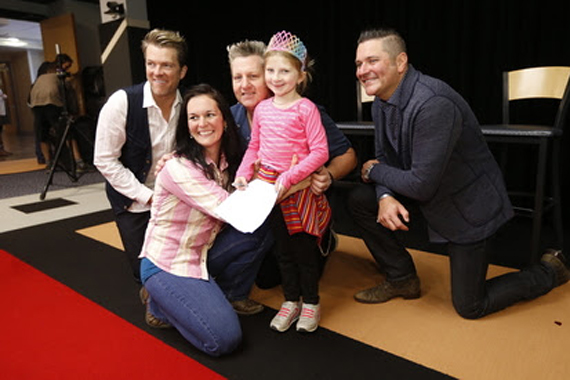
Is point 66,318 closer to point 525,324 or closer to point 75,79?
point 525,324

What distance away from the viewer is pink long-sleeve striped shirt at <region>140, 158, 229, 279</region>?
5.10 feet

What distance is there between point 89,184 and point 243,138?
12.2 ft

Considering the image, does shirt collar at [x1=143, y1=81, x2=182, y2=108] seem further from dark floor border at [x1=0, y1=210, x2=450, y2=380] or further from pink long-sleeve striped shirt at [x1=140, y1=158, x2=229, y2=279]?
dark floor border at [x1=0, y1=210, x2=450, y2=380]

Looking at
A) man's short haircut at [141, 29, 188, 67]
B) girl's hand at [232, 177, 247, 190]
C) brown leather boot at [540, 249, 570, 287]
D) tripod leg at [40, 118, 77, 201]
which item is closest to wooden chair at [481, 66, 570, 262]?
brown leather boot at [540, 249, 570, 287]

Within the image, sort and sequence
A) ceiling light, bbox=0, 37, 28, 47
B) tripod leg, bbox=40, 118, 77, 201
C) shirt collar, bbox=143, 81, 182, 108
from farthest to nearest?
ceiling light, bbox=0, 37, 28, 47
tripod leg, bbox=40, 118, 77, 201
shirt collar, bbox=143, 81, 182, 108

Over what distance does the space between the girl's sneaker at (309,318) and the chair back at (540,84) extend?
154 cm

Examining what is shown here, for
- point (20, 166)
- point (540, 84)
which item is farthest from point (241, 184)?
point (20, 166)

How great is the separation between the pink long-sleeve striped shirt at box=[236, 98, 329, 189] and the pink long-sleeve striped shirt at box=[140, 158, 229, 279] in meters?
0.24

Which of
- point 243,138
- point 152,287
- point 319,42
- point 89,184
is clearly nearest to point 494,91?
point 319,42

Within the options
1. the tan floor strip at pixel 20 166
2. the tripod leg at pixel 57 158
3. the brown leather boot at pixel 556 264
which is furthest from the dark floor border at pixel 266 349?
the tan floor strip at pixel 20 166

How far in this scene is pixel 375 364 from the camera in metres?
1.42

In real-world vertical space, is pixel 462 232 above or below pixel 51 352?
above

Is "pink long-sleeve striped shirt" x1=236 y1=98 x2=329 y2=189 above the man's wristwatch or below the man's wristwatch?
above

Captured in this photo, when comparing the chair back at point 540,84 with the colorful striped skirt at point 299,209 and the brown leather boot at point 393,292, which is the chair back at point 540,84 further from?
the colorful striped skirt at point 299,209
